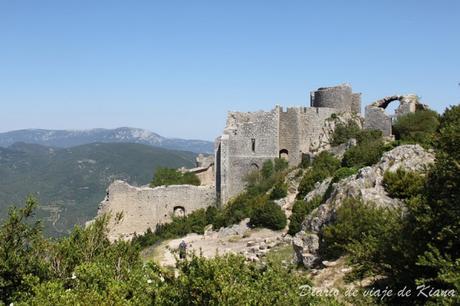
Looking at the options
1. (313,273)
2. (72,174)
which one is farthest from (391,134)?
(72,174)

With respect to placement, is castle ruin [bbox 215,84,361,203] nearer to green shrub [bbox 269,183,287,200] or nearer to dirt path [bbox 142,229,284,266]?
green shrub [bbox 269,183,287,200]

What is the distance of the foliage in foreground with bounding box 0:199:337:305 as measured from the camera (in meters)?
8.35

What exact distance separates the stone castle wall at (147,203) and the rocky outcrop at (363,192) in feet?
47.2

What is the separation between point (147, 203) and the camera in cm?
3111

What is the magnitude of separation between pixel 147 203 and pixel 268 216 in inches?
365

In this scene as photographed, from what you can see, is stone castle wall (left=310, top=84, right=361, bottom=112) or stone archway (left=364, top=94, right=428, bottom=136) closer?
stone archway (left=364, top=94, right=428, bottom=136)

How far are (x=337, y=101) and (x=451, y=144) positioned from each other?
22.5 meters

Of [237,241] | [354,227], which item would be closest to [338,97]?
[237,241]

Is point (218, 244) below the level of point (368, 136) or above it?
below

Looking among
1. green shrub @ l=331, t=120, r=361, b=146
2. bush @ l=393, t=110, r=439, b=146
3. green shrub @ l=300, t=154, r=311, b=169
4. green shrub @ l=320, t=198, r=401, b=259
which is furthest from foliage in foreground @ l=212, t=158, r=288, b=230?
green shrub @ l=320, t=198, r=401, b=259

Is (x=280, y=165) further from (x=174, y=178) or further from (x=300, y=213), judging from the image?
(x=300, y=213)

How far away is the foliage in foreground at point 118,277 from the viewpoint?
835 cm

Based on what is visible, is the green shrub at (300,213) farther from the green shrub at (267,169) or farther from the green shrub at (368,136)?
the green shrub at (267,169)

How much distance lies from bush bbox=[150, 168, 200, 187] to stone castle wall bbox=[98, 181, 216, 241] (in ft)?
9.75
